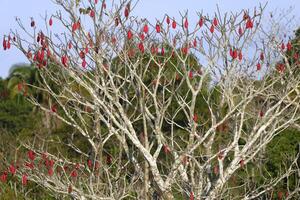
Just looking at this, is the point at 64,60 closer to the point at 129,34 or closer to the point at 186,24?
the point at 129,34

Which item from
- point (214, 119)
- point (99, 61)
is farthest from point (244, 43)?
Answer: point (99, 61)

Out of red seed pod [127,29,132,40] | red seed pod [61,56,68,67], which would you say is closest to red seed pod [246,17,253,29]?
red seed pod [127,29,132,40]

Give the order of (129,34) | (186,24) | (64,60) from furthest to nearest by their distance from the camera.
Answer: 1. (186,24)
2. (129,34)
3. (64,60)

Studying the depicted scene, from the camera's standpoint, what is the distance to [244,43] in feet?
30.3

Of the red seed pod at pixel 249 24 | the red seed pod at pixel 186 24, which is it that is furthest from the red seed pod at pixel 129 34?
the red seed pod at pixel 249 24

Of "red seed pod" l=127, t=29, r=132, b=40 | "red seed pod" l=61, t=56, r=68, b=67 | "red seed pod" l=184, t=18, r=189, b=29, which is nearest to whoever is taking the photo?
"red seed pod" l=61, t=56, r=68, b=67

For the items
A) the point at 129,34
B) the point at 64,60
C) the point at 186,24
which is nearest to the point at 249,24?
the point at 186,24

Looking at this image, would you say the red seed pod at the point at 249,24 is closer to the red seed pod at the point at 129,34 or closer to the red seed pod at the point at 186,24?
the red seed pod at the point at 186,24

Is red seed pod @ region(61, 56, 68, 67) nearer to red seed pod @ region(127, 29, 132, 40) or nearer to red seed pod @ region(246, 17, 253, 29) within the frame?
red seed pod @ region(127, 29, 132, 40)

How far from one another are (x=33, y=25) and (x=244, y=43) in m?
2.75

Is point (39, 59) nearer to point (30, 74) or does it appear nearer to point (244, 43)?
point (244, 43)

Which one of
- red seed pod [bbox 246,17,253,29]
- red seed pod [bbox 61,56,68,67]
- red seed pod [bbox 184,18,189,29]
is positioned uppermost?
red seed pod [bbox 61,56,68,67]

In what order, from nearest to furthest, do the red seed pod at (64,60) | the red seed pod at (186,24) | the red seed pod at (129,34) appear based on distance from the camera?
the red seed pod at (64,60)
the red seed pod at (129,34)
the red seed pod at (186,24)

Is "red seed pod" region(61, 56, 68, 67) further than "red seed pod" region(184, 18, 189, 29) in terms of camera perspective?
No
